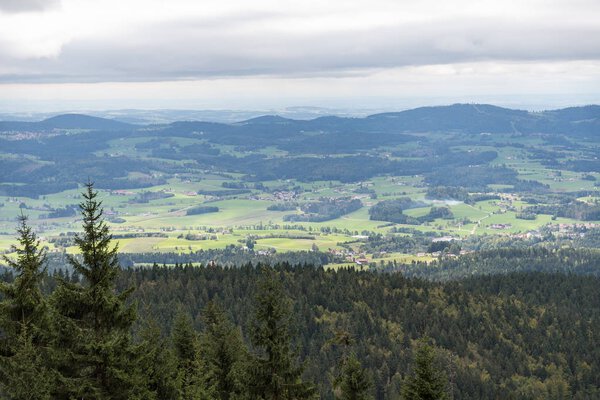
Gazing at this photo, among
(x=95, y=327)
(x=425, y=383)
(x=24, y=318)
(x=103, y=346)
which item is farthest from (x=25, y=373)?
(x=425, y=383)

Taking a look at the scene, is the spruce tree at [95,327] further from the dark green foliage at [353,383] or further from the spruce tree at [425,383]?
the spruce tree at [425,383]

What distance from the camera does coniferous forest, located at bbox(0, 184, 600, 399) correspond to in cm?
2644

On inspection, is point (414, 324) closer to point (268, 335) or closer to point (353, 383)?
point (353, 383)

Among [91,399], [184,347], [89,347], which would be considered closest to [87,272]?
[89,347]

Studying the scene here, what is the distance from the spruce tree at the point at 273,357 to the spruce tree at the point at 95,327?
6.82 meters

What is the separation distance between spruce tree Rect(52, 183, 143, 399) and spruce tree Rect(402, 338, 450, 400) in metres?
15.1

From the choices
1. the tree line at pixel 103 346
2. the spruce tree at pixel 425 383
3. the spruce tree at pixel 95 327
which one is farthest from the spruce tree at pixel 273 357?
the spruce tree at pixel 95 327

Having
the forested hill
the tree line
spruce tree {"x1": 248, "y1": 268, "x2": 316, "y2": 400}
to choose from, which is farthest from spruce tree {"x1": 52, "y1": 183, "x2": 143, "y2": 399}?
the forested hill

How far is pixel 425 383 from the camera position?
Result: 3481 centimetres

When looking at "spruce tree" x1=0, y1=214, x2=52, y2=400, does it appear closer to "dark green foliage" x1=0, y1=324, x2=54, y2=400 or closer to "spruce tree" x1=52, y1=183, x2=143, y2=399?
"dark green foliage" x1=0, y1=324, x2=54, y2=400

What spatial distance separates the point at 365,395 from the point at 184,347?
15275 millimetres

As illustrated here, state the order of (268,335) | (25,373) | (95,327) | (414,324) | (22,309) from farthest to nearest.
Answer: (414,324), (268,335), (22,309), (95,327), (25,373)

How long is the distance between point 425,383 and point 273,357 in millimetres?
8530

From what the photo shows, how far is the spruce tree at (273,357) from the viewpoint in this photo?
31891 mm
